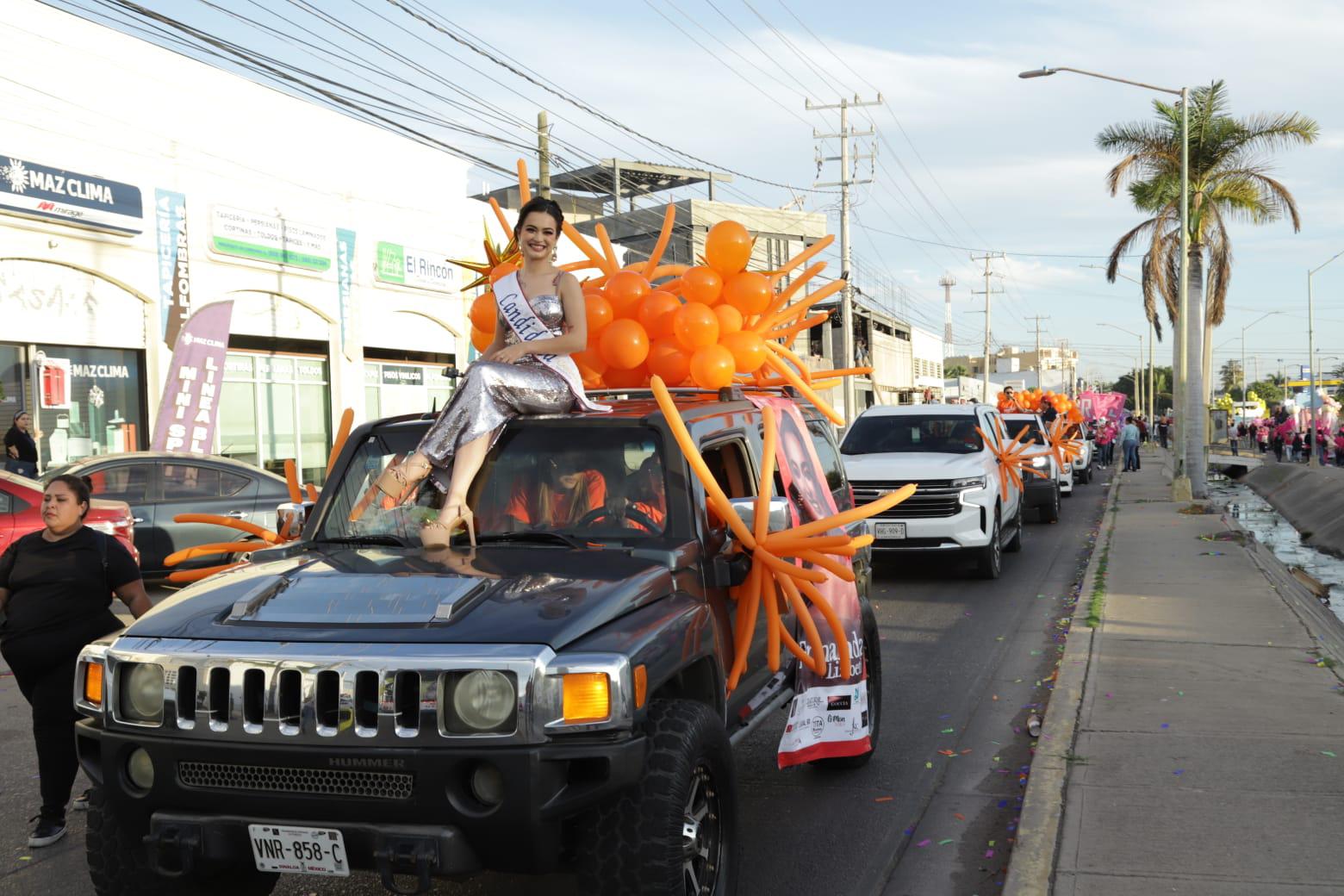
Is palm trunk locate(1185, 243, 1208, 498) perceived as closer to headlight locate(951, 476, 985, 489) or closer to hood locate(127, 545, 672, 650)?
headlight locate(951, 476, 985, 489)

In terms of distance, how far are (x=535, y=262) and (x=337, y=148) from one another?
1946cm

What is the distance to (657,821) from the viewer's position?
133 inches

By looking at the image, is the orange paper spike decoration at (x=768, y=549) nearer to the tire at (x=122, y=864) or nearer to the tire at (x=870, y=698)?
the tire at (x=870, y=698)

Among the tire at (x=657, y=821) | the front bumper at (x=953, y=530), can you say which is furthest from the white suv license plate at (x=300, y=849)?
the front bumper at (x=953, y=530)

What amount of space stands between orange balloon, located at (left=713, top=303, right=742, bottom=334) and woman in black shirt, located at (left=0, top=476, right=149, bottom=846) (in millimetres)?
2835

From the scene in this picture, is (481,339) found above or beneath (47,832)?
above

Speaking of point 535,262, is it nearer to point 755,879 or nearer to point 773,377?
point 773,377

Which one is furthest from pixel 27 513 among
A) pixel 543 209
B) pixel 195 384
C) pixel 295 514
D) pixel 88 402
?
pixel 195 384

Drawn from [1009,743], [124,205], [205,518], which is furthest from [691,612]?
[124,205]

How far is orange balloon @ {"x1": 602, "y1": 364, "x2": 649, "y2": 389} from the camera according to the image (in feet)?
19.4

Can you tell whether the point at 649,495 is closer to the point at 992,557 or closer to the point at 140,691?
the point at 140,691

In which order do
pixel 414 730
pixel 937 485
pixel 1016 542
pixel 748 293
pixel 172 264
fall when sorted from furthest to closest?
Answer: pixel 172 264, pixel 1016 542, pixel 937 485, pixel 748 293, pixel 414 730

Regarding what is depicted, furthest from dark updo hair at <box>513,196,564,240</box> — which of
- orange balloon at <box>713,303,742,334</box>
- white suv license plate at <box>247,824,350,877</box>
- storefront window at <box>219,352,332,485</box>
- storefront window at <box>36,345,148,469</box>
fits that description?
storefront window at <box>219,352,332,485</box>

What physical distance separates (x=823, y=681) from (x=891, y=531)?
7464 mm
